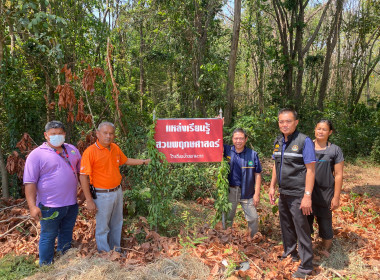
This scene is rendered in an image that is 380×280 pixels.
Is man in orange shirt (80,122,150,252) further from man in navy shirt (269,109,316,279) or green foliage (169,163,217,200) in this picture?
green foliage (169,163,217,200)

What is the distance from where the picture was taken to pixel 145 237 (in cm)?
399

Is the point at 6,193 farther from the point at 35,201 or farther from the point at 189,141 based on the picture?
the point at 189,141

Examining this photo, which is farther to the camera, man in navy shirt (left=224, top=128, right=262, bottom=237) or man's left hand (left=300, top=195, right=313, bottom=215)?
man in navy shirt (left=224, top=128, right=262, bottom=237)

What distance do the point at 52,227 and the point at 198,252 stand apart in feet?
5.63

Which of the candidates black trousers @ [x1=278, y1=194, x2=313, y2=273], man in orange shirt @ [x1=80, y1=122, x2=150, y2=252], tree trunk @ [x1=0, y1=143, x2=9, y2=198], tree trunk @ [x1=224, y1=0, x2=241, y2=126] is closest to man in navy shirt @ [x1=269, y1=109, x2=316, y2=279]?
black trousers @ [x1=278, y1=194, x2=313, y2=273]

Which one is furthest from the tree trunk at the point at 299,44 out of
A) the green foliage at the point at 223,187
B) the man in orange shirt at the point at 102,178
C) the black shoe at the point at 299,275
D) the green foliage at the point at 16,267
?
the green foliage at the point at 16,267

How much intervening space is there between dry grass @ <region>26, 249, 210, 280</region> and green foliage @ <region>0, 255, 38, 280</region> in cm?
19

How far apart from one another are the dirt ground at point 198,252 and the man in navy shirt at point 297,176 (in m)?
0.35

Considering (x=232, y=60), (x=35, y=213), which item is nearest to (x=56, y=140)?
(x=35, y=213)

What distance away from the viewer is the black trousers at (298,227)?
3.21 metres

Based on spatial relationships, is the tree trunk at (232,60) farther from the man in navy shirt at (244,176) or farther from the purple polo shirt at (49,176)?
the purple polo shirt at (49,176)

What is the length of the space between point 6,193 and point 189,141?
3616mm

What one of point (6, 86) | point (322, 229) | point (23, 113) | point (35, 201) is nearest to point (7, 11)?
point (6, 86)

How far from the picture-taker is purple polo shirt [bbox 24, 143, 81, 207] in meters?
3.02
